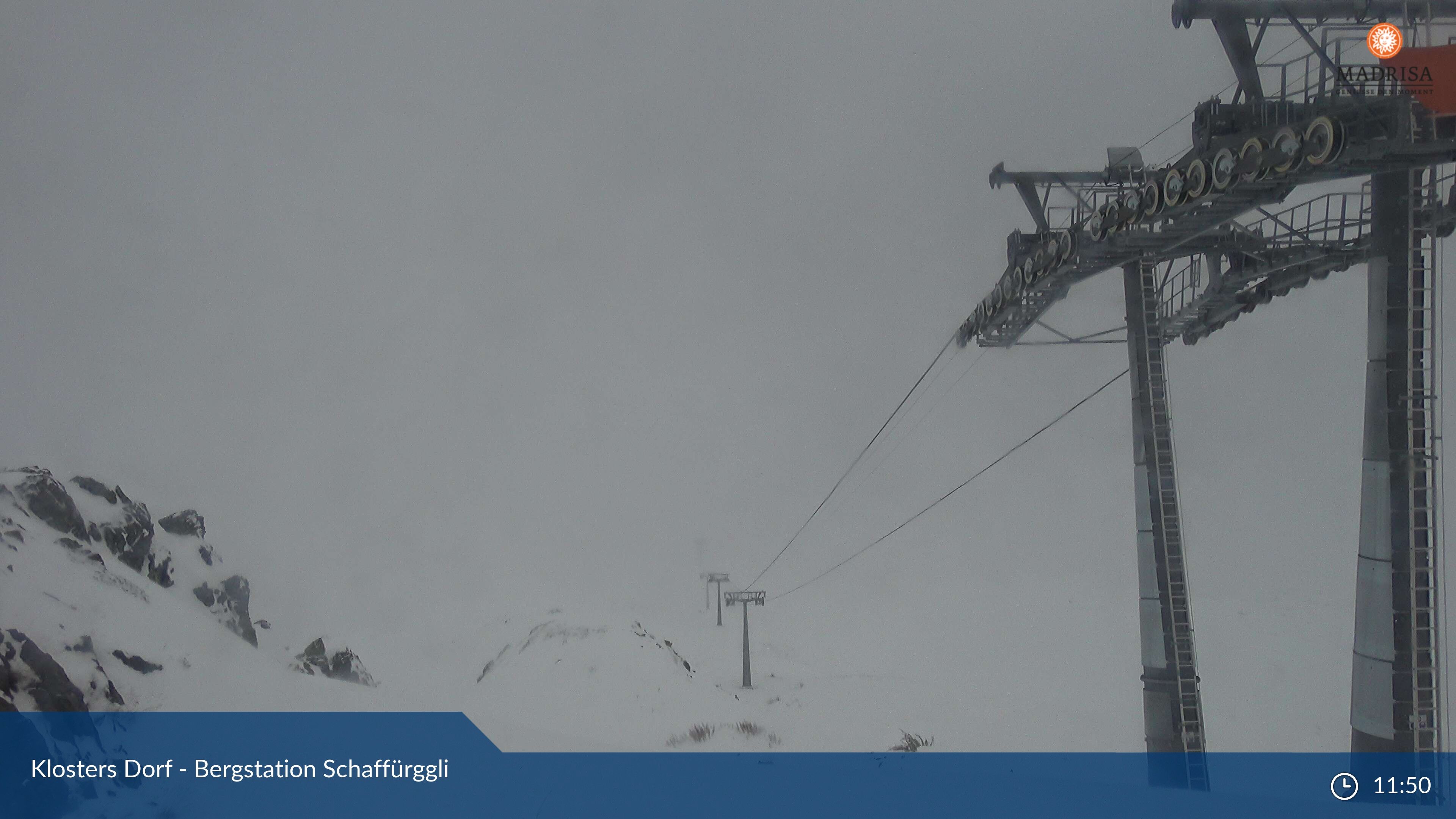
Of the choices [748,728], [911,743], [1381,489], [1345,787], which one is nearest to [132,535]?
[748,728]

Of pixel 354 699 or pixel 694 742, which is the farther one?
pixel 694 742

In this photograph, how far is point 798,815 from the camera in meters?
8.43

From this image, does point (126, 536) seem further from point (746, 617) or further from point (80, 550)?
point (746, 617)

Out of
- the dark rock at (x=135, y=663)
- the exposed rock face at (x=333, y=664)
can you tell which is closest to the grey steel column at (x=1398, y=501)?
the dark rock at (x=135, y=663)

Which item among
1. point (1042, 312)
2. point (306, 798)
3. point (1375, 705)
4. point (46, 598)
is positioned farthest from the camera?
point (1042, 312)

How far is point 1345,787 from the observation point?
8.19 meters

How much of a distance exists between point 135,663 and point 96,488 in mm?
6850

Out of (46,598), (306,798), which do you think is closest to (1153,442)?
(306,798)

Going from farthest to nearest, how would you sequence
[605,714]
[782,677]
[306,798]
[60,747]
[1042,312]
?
[782,677], [605,714], [1042,312], [306,798], [60,747]

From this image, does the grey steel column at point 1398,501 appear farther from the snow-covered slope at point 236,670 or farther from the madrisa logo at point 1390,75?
the snow-covered slope at point 236,670

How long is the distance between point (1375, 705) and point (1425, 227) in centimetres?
547

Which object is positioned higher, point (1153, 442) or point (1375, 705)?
point (1153, 442)

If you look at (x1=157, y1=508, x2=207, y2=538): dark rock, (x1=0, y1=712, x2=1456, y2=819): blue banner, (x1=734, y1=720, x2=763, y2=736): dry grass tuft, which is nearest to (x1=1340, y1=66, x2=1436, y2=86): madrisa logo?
(x1=0, y1=712, x2=1456, y2=819): blue banner

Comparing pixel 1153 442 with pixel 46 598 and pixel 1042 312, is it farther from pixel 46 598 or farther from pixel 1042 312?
pixel 46 598
